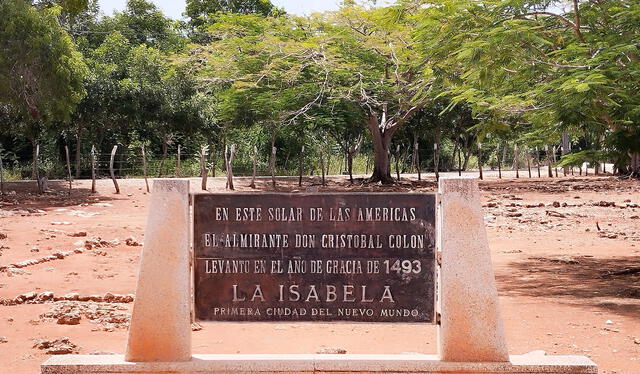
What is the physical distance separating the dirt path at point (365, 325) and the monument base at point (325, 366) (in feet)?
3.58

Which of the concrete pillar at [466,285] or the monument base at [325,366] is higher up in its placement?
the concrete pillar at [466,285]

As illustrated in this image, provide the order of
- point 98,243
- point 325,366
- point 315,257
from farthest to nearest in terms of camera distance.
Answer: point 98,243, point 315,257, point 325,366

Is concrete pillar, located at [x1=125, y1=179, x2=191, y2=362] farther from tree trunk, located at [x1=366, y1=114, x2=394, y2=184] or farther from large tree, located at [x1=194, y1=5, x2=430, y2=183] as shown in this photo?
tree trunk, located at [x1=366, y1=114, x2=394, y2=184]

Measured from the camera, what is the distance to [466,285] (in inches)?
192

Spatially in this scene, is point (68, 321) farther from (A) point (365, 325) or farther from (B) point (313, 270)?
(B) point (313, 270)

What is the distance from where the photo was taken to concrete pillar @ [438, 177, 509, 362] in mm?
4844

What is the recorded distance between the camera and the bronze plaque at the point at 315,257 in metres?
4.95

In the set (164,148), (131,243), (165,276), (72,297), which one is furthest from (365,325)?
(164,148)

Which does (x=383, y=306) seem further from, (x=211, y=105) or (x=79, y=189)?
(x=211, y=105)

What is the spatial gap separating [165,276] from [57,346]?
8.30 ft

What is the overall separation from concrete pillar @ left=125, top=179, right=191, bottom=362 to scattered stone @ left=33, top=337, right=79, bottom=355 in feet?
7.19

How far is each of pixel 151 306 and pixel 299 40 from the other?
74.3 ft

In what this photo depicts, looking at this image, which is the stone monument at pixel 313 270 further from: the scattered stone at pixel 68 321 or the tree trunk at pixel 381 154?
the tree trunk at pixel 381 154

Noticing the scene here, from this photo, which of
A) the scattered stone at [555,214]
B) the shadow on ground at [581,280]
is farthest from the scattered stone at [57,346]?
the scattered stone at [555,214]
